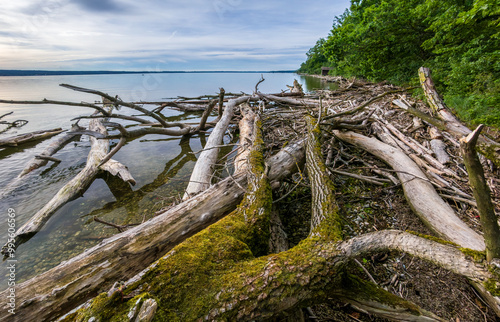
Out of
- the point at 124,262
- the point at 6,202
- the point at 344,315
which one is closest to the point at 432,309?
the point at 344,315

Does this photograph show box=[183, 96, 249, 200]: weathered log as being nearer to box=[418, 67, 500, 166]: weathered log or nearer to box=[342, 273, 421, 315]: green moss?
box=[342, 273, 421, 315]: green moss

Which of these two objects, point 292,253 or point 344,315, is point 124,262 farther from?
point 344,315

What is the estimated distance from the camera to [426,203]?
298cm

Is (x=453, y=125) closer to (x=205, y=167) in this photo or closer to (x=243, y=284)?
(x=205, y=167)

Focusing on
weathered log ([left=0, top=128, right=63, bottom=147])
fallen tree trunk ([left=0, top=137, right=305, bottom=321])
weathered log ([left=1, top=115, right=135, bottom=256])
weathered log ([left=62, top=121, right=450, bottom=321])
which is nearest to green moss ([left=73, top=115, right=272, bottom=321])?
weathered log ([left=62, top=121, right=450, bottom=321])

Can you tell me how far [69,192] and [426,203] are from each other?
640cm

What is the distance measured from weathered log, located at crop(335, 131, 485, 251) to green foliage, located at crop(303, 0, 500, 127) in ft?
8.33

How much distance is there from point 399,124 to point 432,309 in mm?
4868

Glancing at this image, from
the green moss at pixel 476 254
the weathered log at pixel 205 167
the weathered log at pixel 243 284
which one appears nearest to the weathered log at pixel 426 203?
the green moss at pixel 476 254

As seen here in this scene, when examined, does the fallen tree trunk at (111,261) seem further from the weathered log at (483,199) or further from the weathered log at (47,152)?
the weathered log at (47,152)

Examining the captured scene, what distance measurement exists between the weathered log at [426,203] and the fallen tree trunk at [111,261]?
8.41 feet

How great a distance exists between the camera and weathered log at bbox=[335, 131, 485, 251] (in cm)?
241

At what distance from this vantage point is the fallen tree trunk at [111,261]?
67.5 inches

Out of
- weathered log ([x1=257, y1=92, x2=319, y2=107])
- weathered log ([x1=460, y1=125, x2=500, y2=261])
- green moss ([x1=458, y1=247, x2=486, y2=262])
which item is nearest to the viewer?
weathered log ([x1=460, y1=125, x2=500, y2=261])
